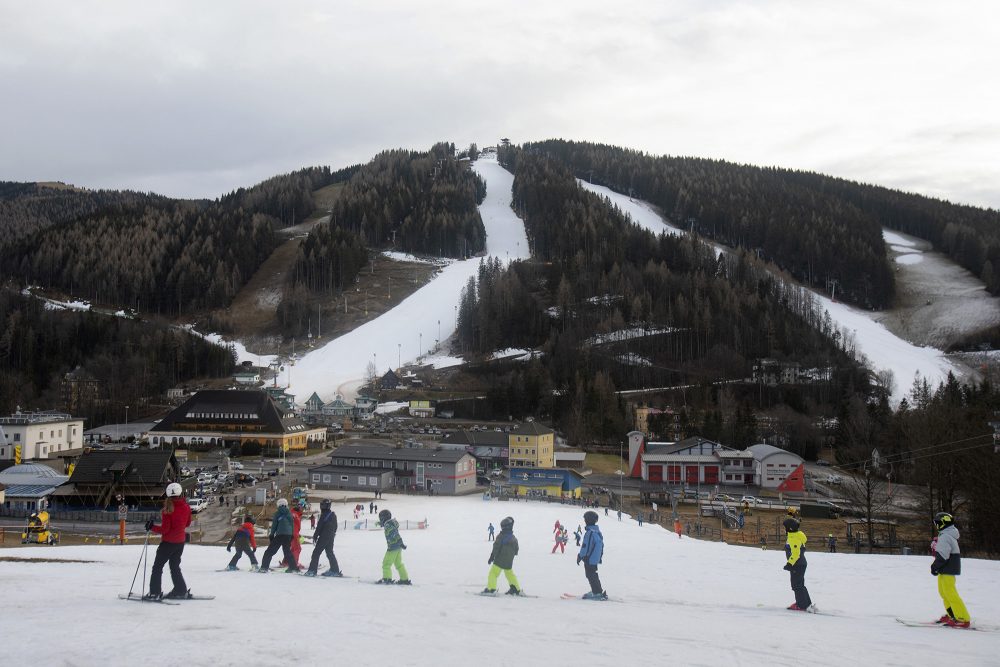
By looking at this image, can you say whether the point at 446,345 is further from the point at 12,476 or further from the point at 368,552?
the point at 368,552

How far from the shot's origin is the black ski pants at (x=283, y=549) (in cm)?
1077

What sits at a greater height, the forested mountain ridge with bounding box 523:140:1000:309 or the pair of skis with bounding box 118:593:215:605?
the forested mountain ridge with bounding box 523:140:1000:309

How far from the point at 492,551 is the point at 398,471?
34.3 m

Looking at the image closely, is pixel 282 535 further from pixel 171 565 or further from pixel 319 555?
pixel 171 565

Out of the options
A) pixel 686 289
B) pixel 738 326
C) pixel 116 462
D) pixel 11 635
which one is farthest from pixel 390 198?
pixel 11 635

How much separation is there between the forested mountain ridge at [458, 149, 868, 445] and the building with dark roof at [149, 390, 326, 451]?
20357 mm

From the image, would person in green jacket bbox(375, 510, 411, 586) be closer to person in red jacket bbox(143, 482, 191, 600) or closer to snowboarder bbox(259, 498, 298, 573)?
snowboarder bbox(259, 498, 298, 573)

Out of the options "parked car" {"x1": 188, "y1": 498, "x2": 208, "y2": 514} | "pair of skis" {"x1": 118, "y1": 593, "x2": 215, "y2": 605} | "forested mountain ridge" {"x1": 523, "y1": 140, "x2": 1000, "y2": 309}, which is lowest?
"parked car" {"x1": 188, "y1": 498, "x2": 208, "y2": 514}

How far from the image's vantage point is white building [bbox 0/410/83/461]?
48.6m

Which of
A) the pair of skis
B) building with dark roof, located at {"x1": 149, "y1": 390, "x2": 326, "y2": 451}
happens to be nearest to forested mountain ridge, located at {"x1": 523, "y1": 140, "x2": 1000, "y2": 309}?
building with dark roof, located at {"x1": 149, "y1": 390, "x2": 326, "y2": 451}

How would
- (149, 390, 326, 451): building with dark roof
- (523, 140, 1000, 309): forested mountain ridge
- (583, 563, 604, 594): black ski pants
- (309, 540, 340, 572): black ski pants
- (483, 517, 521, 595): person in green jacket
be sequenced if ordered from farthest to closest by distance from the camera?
(523, 140, 1000, 309): forested mountain ridge < (149, 390, 326, 451): building with dark roof < (309, 540, 340, 572): black ski pants < (583, 563, 604, 594): black ski pants < (483, 517, 521, 595): person in green jacket

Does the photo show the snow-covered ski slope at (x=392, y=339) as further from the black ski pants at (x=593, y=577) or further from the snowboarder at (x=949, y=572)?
the snowboarder at (x=949, y=572)

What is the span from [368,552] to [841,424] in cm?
5473

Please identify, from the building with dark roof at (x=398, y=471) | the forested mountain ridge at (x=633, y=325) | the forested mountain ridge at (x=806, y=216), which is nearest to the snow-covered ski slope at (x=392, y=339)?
the forested mountain ridge at (x=633, y=325)
